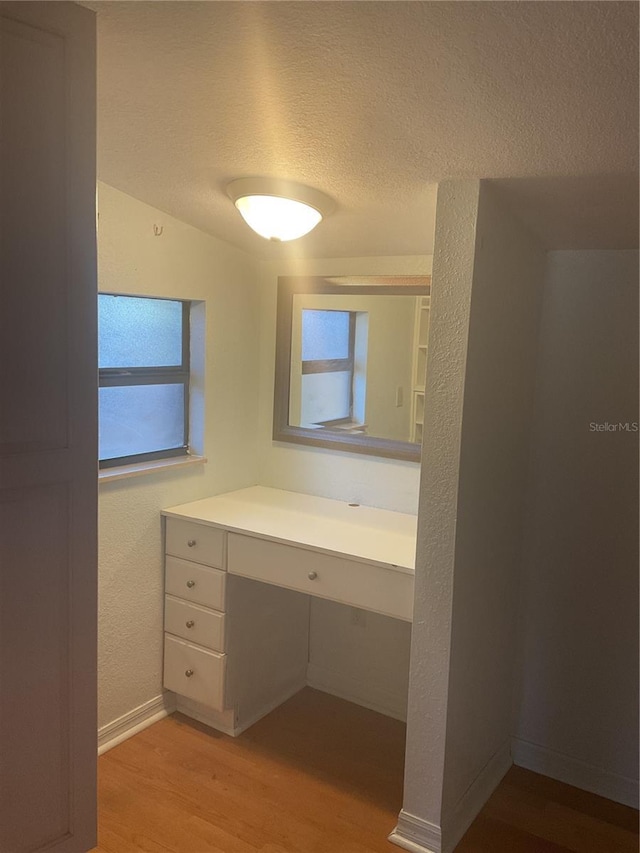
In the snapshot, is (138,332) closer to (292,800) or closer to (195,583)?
(195,583)

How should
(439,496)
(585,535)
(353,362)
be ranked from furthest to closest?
(353,362) < (585,535) < (439,496)

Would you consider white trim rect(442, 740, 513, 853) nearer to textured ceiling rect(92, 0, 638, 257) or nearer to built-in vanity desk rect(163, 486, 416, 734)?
built-in vanity desk rect(163, 486, 416, 734)

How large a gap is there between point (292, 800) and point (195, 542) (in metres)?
0.97

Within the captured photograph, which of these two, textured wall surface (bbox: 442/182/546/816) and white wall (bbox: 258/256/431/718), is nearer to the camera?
textured wall surface (bbox: 442/182/546/816)

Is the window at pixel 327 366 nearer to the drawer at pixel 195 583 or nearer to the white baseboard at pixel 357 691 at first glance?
the drawer at pixel 195 583

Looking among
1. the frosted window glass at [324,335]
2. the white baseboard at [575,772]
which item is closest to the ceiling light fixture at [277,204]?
the frosted window glass at [324,335]

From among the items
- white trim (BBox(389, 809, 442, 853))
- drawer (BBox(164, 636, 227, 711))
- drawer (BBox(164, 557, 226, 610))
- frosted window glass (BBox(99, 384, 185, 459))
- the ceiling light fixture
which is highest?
the ceiling light fixture

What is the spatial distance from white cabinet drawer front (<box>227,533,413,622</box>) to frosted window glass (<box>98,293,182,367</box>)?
2.54 ft

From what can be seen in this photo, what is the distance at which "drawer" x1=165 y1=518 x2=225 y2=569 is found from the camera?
8.69 ft

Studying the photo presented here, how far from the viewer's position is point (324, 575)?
240cm

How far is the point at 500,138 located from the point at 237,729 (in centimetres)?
233

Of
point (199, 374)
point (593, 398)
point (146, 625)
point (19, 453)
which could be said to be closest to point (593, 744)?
point (593, 398)

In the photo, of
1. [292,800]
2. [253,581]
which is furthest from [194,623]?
[292,800]

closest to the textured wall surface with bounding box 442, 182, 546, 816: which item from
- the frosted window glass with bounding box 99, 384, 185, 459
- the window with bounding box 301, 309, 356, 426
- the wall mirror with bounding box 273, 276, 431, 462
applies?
the wall mirror with bounding box 273, 276, 431, 462
